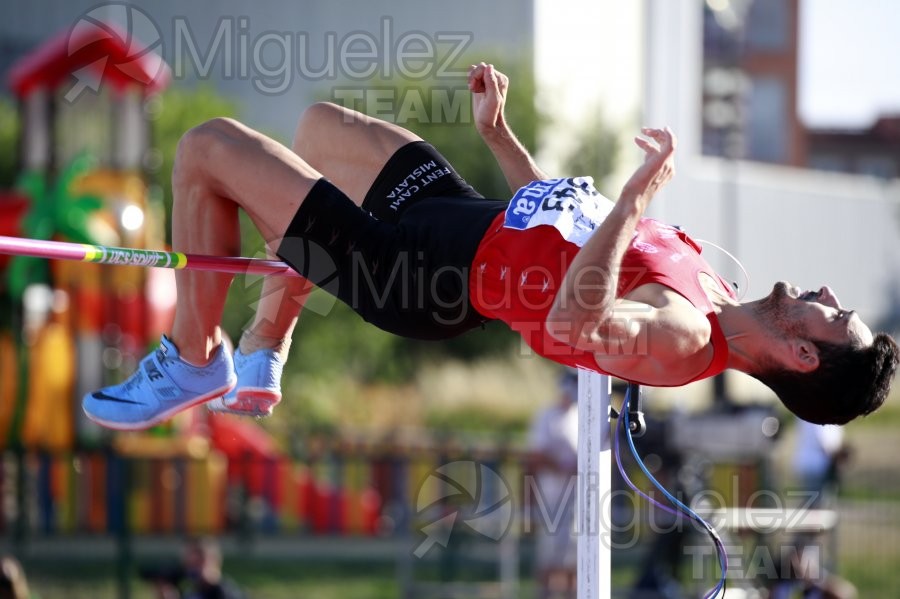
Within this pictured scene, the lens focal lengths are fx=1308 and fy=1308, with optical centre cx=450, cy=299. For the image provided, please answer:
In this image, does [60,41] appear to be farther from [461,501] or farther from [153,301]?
[461,501]

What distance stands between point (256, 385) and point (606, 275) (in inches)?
48.2

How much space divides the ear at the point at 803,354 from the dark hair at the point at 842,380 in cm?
3

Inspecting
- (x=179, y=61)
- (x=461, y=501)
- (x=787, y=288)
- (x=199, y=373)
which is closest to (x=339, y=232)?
(x=199, y=373)

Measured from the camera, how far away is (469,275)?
3301 mm

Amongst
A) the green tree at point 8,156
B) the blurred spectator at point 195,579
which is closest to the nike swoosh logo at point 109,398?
the blurred spectator at point 195,579

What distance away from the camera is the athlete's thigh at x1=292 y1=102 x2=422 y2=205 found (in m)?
3.68

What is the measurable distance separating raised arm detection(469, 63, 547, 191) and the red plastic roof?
810 cm

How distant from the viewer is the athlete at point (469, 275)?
304cm

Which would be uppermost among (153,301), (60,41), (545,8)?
(545,8)

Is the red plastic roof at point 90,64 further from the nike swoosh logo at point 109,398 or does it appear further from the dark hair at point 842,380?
the dark hair at point 842,380

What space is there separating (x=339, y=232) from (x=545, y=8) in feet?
59.7

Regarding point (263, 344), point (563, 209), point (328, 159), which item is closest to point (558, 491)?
point (263, 344)

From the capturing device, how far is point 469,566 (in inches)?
373

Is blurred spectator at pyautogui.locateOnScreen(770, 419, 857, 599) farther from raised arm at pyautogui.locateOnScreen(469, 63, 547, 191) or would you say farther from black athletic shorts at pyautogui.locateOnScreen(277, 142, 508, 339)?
black athletic shorts at pyautogui.locateOnScreen(277, 142, 508, 339)
